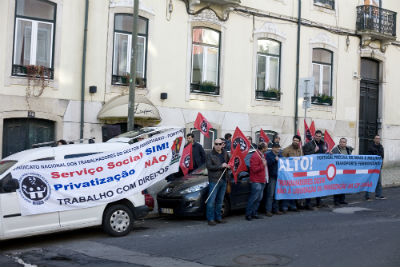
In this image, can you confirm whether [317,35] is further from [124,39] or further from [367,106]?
[124,39]

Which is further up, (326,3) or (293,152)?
(326,3)

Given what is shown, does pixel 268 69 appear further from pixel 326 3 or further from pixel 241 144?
pixel 241 144

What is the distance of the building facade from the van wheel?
3276 millimetres

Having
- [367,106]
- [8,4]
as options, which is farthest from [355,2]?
[8,4]

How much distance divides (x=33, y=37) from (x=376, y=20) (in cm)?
1463

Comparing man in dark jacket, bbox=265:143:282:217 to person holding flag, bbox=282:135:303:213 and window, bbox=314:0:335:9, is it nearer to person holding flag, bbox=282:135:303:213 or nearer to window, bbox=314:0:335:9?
person holding flag, bbox=282:135:303:213

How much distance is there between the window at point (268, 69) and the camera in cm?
1973

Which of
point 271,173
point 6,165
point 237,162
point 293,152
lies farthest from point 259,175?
point 6,165

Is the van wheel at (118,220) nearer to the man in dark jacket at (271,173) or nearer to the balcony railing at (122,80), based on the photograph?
the man in dark jacket at (271,173)

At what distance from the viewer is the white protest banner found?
927cm

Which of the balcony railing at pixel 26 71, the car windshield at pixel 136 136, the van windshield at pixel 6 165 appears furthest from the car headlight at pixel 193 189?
the balcony railing at pixel 26 71

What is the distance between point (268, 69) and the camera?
19984 millimetres

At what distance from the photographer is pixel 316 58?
21406 millimetres

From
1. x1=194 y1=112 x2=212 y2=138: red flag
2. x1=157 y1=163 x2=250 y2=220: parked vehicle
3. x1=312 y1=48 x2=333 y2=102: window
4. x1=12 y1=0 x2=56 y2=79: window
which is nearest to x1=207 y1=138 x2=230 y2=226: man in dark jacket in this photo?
x1=157 y1=163 x2=250 y2=220: parked vehicle
